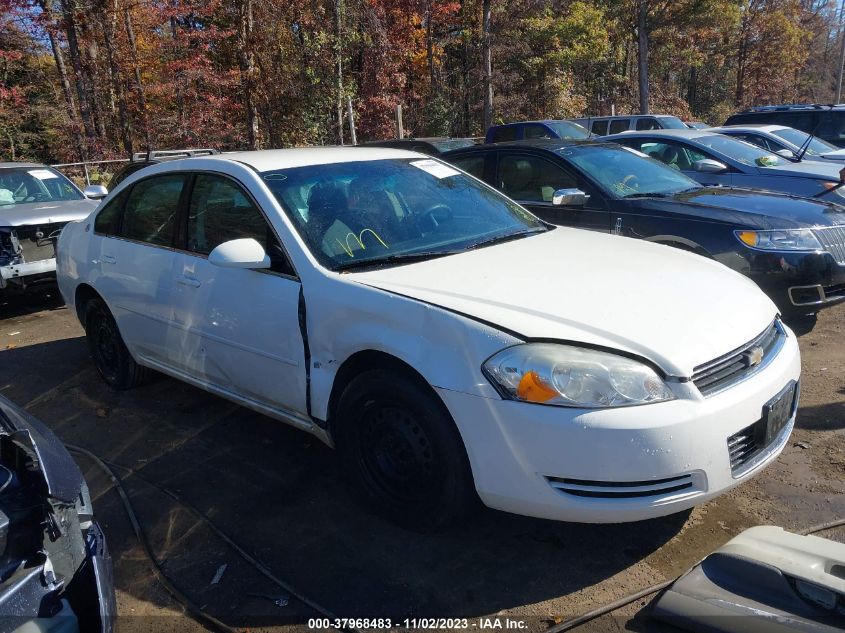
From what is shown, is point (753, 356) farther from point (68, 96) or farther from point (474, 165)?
point (68, 96)

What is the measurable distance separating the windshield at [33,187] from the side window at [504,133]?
9479 millimetres

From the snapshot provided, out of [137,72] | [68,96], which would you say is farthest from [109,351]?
[68,96]

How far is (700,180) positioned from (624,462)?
6.25m

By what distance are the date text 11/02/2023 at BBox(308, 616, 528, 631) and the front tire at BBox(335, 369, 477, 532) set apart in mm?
456

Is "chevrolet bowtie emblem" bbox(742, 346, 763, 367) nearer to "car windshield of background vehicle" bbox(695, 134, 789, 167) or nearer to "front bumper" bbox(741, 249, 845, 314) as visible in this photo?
"front bumper" bbox(741, 249, 845, 314)

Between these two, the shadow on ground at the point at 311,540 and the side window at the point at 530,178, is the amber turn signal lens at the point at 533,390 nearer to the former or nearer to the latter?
the shadow on ground at the point at 311,540

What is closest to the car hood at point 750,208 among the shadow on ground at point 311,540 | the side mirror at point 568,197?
the side mirror at point 568,197

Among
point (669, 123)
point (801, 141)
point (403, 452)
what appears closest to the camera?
point (403, 452)

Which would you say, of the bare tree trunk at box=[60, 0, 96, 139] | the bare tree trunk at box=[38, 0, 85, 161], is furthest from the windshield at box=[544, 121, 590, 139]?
the bare tree trunk at box=[38, 0, 85, 161]

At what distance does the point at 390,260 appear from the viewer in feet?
11.6

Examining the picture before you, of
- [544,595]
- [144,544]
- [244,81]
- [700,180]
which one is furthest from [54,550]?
[244,81]

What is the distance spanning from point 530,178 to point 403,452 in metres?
4.00

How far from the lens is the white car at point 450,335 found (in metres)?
2.70

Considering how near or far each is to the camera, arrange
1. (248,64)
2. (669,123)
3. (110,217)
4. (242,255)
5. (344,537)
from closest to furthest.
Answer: (344,537) → (242,255) → (110,217) → (669,123) → (248,64)
